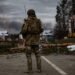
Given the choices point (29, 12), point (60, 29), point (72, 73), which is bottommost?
point (60, 29)

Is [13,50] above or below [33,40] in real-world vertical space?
below

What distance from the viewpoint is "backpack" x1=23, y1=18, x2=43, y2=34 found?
13.6 metres

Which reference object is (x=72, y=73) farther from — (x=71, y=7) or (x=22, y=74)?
(x=71, y=7)

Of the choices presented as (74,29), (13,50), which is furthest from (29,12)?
(74,29)

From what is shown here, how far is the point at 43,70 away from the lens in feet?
45.6

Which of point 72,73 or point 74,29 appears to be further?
point 74,29

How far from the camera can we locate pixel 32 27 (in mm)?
13594

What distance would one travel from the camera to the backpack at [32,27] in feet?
44.6

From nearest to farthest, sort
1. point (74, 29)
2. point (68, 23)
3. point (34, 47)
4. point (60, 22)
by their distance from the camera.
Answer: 1. point (34, 47)
2. point (74, 29)
3. point (68, 23)
4. point (60, 22)

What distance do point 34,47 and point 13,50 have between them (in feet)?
→ 46.8

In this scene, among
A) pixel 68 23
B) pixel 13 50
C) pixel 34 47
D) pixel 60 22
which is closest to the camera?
pixel 34 47

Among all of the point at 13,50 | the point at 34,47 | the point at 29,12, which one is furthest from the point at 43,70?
the point at 13,50

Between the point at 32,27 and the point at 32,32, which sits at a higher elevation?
the point at 32,27

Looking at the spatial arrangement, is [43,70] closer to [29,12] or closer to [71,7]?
[29,12]
